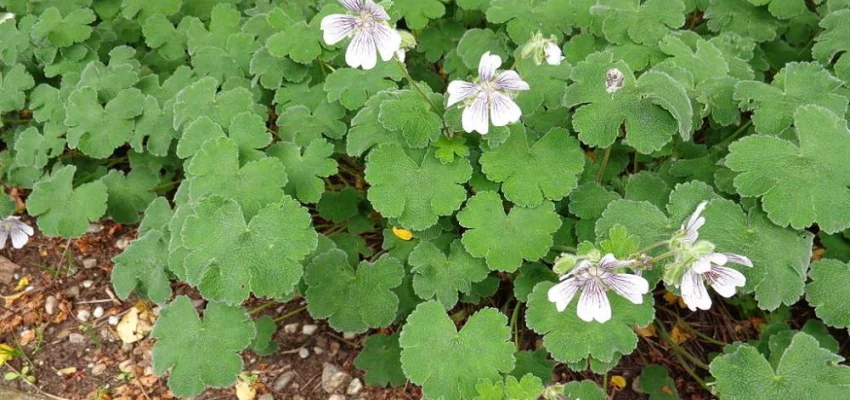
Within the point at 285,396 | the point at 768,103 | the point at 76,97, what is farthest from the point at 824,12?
the point at 76,97

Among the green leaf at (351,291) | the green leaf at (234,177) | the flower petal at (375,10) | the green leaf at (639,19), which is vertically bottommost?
the green leaf at (351,291)

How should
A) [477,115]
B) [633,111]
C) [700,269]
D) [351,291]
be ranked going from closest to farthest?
[700,269] → [477,115] → [633,111] → [351,291]

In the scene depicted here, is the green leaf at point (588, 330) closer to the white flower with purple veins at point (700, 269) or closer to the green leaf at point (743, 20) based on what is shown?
the white flower with purple veins at point (700, 269)

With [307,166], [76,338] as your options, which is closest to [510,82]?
[307,166]

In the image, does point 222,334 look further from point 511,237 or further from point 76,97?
point 76,97

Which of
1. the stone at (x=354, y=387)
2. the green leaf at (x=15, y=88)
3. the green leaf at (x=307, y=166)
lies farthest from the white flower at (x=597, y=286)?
the green leaf at (x=15, y=88)

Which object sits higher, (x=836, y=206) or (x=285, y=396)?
(x=836, y=206)

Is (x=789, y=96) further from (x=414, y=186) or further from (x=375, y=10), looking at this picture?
(x=375, y=10)
